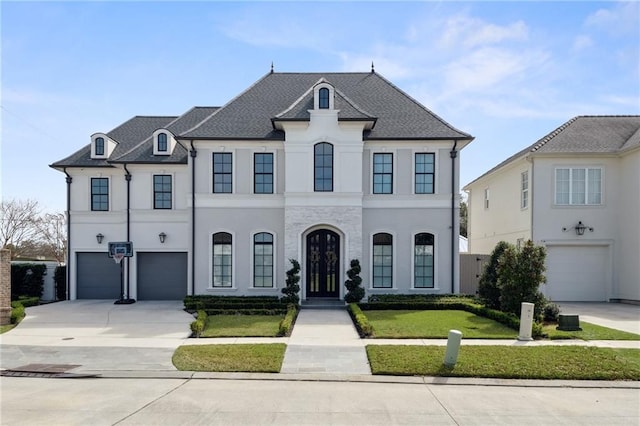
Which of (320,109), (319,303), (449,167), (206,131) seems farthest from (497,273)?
(206,131)

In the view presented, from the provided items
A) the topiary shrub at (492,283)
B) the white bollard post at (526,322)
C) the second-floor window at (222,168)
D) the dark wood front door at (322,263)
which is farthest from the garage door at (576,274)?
the second-floor window at (222,168)

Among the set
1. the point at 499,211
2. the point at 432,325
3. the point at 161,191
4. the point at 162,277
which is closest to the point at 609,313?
the point at 432,325

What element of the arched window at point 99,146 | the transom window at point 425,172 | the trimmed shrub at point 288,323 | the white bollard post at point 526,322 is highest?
the arched window at point 99,146

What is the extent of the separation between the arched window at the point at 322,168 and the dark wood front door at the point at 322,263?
1783 millimetres

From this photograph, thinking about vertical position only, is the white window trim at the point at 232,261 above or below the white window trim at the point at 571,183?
below

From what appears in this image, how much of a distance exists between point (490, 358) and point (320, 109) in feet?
35.6

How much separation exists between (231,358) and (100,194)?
43.6 ft

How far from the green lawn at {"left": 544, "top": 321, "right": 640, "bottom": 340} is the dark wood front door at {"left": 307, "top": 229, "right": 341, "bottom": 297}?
25.4ft

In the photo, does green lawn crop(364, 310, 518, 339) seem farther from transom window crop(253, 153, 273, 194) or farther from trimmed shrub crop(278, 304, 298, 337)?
transom window crop(253, 153, 273, 194)

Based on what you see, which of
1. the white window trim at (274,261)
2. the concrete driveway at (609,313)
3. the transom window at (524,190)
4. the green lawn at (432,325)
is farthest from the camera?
the transom window at (524,190)

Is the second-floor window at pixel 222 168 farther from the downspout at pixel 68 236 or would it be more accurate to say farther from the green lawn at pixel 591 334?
the green lawn at pixel 591 334

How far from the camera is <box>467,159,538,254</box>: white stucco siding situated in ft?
65.9

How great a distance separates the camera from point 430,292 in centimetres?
1702

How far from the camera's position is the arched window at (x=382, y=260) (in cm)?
1716
